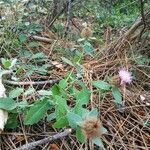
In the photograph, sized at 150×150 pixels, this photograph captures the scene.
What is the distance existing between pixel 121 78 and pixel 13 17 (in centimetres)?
99

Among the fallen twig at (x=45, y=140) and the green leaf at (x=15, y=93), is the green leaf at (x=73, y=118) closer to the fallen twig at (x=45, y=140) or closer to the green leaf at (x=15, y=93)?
the fallen twig at (x=45, y=140)

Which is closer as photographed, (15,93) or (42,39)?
(15,93)

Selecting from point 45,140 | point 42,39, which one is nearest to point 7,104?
point 45,140

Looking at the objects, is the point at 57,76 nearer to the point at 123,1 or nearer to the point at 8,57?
the point at 8,57

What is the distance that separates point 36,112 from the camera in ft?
4.53

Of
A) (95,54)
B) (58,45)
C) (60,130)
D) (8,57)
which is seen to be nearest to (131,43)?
(95,54)

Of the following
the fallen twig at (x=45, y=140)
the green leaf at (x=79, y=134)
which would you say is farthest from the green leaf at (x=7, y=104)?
the green leaf at (x=79, y=134)

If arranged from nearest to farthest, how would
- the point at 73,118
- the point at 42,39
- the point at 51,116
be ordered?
the point at 73,118, the point at 51,116, the point at 42,39

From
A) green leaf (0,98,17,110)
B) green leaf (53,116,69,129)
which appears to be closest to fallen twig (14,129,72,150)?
green leaf (53,116,69,129)

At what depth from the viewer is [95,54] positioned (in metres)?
2.09

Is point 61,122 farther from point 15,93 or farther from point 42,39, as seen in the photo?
point 42,39

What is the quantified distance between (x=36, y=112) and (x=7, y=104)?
4.5 inches

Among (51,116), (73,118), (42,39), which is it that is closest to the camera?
(73,118)

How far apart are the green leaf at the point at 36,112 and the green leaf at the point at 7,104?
0.07 metres
